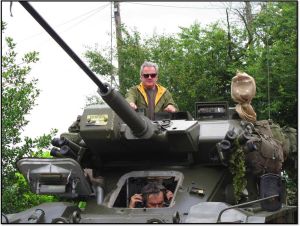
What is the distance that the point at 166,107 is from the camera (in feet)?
37.6

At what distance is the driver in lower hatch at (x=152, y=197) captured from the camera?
9.71 metres

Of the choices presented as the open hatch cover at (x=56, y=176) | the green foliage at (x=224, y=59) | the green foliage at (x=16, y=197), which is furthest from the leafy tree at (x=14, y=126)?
the green foliage at (x=224, y=59)

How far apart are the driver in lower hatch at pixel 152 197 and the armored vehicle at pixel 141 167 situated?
10 centimetres

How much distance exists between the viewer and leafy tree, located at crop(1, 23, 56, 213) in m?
13.7

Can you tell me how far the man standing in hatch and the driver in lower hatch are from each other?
5.75 ft

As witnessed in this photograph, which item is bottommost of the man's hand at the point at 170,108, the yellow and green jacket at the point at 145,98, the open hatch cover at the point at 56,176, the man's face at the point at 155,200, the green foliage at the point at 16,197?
the green foliage at the point at 16,197

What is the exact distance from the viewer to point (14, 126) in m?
13.9

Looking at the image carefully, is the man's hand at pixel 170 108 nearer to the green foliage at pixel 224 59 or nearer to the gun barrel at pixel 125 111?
the gun barrel at pixel 125 111

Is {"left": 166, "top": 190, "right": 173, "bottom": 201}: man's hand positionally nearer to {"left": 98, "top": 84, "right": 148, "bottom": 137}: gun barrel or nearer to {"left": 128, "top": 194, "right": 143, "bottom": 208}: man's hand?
{"left": 128, "top": 194, "right": 143, "bottom": 208}: man's hand

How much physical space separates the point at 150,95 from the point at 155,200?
7.18 feet

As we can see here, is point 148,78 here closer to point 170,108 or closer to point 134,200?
point 170,108

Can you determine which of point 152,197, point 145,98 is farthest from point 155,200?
point 145,98

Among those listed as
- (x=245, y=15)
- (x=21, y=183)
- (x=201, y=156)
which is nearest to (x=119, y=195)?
(x=201, y=156)

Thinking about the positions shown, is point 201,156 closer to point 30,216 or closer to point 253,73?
point 30,216
